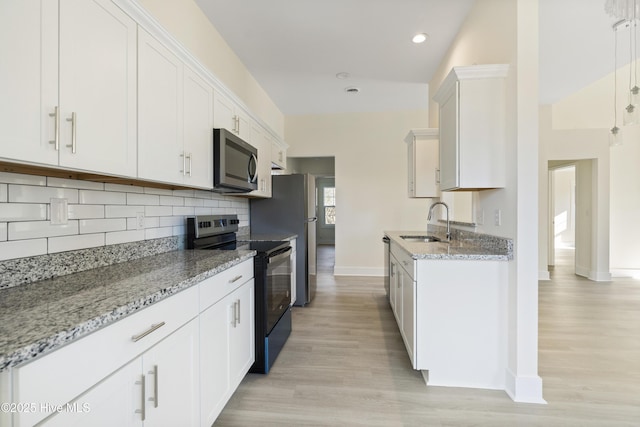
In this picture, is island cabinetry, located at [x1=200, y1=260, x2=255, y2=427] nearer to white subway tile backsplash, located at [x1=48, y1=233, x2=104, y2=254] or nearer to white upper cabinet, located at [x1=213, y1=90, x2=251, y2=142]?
white subway tile backsplash, located at [x1=48, y1=233, x2=104, y2=254]

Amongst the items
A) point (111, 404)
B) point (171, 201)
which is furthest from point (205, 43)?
point (111, 404)

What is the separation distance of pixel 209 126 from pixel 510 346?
252 centimetres

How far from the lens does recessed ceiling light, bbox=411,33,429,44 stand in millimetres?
2971

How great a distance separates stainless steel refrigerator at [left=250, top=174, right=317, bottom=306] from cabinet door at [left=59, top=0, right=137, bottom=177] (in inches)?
93.3

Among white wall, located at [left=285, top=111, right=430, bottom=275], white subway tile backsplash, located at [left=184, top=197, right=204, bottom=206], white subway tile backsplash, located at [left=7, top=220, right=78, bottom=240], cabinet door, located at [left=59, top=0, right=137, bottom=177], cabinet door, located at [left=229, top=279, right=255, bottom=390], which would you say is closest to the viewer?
cabinet door, located at [left=59, top=0, right=137, bottom=177]

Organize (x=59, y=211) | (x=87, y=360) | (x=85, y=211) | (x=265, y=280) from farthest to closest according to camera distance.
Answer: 1. (x=265, y=280)
2. (x=85, y=211)
3. (x=59, y=211)
4. (x=87, y=360)

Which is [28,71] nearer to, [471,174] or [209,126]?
[209,126]

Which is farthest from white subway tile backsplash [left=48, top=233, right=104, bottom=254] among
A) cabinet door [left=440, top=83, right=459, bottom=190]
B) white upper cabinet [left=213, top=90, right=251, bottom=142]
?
cabinet door [left=440, top=83, right=459, bottom=190]

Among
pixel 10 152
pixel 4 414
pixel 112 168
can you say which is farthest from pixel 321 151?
pixel 4 414

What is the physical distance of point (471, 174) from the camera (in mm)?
2092

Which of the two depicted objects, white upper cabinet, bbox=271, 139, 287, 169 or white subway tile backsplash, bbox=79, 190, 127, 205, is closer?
white subway tile backsplash, bbox=79, 190, 127, 205

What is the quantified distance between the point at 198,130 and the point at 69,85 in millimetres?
926

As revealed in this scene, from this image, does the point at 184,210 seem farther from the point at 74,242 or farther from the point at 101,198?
the point at 74,242

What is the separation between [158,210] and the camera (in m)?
2.08
